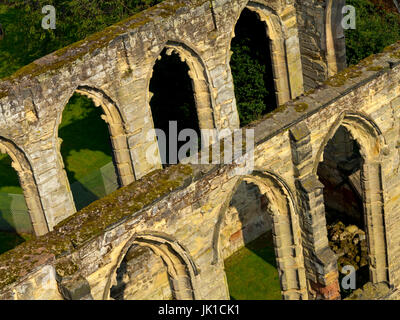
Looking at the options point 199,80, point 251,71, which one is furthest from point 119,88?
point 251,71

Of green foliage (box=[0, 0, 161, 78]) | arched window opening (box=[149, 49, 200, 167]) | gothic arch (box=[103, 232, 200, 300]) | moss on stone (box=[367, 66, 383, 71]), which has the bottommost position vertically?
gothic arch (box=[103, 232, 200, 300])

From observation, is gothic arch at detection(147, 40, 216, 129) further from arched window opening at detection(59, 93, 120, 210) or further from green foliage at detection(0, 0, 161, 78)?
green foliage at detection(0, 0, 161, 78)

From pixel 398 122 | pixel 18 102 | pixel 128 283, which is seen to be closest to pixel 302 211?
pixel 398 122

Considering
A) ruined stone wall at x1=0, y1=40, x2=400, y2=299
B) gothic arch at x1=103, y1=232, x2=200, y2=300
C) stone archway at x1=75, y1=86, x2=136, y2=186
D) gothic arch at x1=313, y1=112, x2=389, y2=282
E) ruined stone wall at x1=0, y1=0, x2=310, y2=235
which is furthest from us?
stone archway at x1=75, y1=86, x2=136, y2=186

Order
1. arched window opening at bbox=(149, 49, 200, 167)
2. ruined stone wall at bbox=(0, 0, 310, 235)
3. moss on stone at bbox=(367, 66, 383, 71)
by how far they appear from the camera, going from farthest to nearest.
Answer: arched window opening at bbox=(149, 49, 200, 167), ruined stone wall at bbox=(0, 0, 310, 235), moss on stone at bbox=(367, 66, 383, 71)

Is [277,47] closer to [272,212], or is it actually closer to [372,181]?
[372,181]

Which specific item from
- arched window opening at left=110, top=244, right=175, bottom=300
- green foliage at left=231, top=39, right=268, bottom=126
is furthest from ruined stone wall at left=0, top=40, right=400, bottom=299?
green foliage at left=231, top=39, right=268, bottom=126
